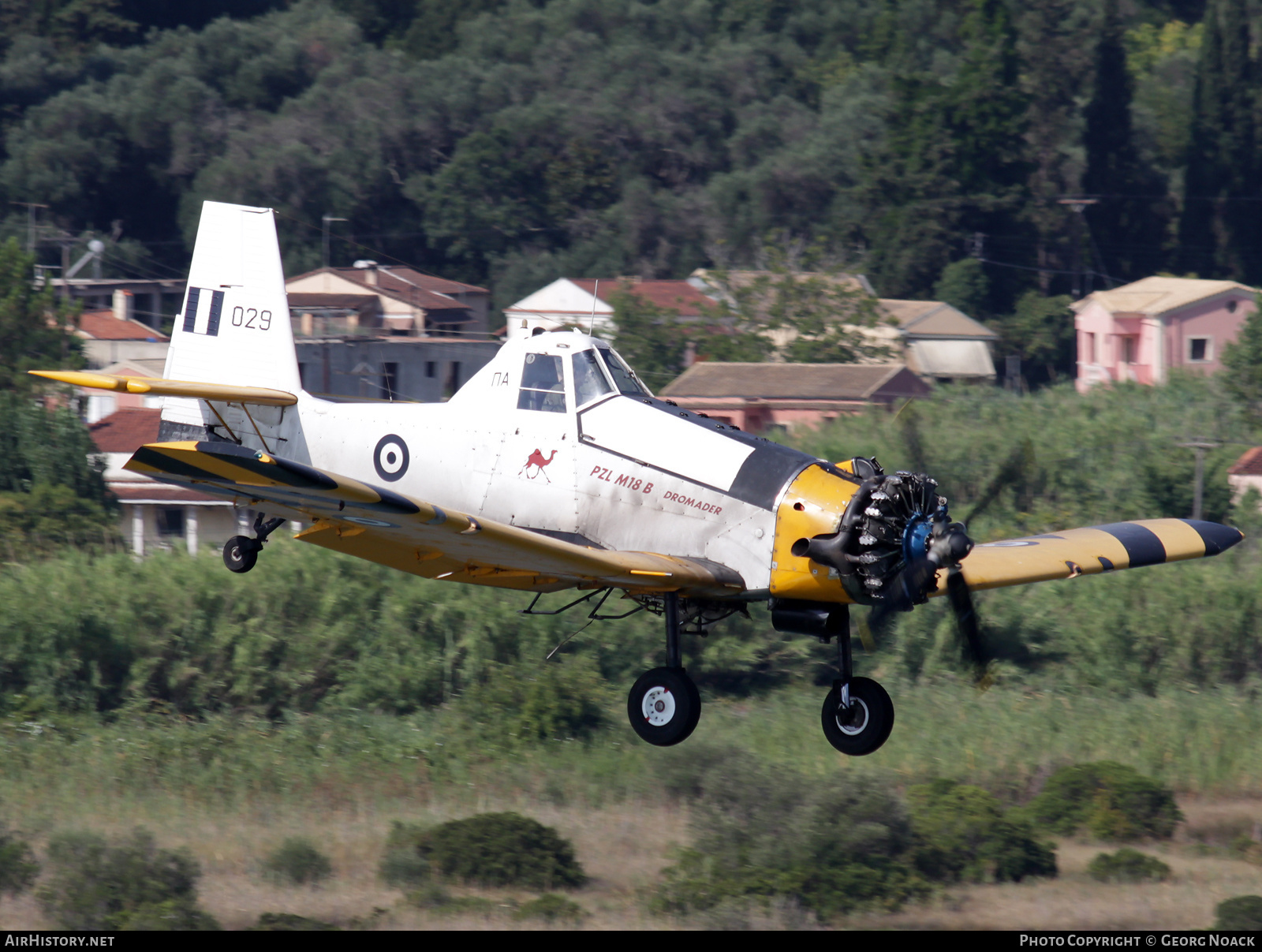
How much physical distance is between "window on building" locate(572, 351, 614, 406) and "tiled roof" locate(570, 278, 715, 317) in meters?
61.5

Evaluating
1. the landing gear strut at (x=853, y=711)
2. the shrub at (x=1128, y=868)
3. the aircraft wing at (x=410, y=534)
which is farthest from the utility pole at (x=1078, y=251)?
the aircraft wing at (x=410, y=534)

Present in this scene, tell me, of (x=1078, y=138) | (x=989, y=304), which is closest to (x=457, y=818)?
(x=989, y=304)

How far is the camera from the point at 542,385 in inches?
584

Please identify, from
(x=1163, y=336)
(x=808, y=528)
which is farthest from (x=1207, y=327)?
(x=808, y=528)

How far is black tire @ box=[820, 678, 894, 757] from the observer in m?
14.6

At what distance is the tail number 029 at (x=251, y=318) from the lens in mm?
16141

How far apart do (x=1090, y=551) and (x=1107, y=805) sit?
54.9ft

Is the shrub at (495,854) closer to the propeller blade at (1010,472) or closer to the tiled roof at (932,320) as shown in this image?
the propeller blade at (1010,472)

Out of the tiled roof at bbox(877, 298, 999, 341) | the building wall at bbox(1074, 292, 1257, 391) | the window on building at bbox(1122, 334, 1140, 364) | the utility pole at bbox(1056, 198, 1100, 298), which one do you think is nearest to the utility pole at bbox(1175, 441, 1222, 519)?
the tiled roof at bbox(877, 298, 999, 341)

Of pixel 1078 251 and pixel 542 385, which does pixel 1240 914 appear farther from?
pixel 1078 251

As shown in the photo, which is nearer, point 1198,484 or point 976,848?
→ point 976,848

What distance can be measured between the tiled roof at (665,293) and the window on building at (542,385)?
6136 cm

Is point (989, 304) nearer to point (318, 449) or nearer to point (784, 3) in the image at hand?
point (784, 3)

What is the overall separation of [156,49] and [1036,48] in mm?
64405
